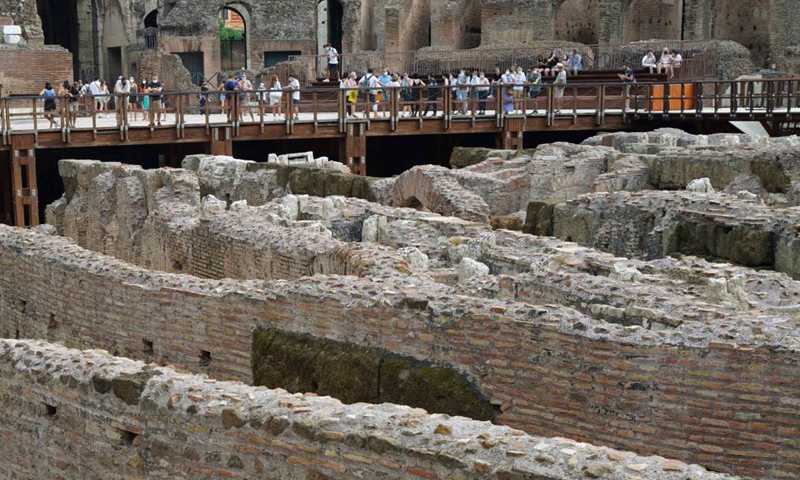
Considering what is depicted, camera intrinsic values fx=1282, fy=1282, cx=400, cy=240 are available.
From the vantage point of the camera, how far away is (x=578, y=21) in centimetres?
3953

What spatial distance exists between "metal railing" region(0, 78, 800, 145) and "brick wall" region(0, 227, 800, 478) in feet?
45.7

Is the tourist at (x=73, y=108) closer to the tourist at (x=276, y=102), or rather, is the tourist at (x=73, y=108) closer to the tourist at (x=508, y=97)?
the tourist at (x=276, y=102)

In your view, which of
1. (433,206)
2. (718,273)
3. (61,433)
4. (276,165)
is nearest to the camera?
(61,433)

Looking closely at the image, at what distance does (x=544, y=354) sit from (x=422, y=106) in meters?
18.1

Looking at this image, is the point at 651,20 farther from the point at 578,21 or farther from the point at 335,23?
the point at 335,23

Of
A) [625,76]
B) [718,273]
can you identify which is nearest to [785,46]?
[625,76]

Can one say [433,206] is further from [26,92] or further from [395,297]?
[26,92]

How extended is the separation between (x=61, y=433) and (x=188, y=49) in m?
30.1

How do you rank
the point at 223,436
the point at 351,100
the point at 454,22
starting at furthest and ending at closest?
the point at 454,22 → the point at 351,100 → the point at 223,436

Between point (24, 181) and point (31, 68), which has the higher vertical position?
point (31, 68)

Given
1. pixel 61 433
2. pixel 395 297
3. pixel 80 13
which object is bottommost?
pixel 61 433

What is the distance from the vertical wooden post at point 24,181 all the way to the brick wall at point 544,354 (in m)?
12.7

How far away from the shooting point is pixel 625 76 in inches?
1075

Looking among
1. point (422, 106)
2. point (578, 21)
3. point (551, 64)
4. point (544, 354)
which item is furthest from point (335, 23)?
point (544, 354)
